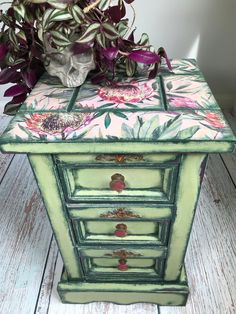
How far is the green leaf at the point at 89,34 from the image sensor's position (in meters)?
0.60

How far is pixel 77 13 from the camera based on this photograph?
585mm

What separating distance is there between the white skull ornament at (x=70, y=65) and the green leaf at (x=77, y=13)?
7cm

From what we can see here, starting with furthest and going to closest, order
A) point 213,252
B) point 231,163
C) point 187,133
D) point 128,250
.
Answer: point 231,163, point 213,252, point 128,250, point 187,133

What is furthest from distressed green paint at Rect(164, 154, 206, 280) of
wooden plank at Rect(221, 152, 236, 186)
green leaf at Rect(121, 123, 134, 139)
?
wooden plank at Rect(221, 152, 236, 186)

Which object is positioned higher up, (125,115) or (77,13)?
(77,13)

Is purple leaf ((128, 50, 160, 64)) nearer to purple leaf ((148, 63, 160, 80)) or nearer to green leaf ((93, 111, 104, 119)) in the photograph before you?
purple leaf ((148, 63, 160, 80))

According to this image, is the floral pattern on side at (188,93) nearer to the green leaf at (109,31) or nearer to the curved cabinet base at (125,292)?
the green leaf at (109,31)

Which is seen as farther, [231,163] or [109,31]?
[231,163]

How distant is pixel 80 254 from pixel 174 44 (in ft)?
3.30

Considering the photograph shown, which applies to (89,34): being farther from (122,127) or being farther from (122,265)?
(122,265)

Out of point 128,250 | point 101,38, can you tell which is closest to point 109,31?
point 101,38

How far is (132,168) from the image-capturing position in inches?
23.7

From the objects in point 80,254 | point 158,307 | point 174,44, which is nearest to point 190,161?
point 80,254

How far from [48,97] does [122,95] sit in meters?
A: 0.14
